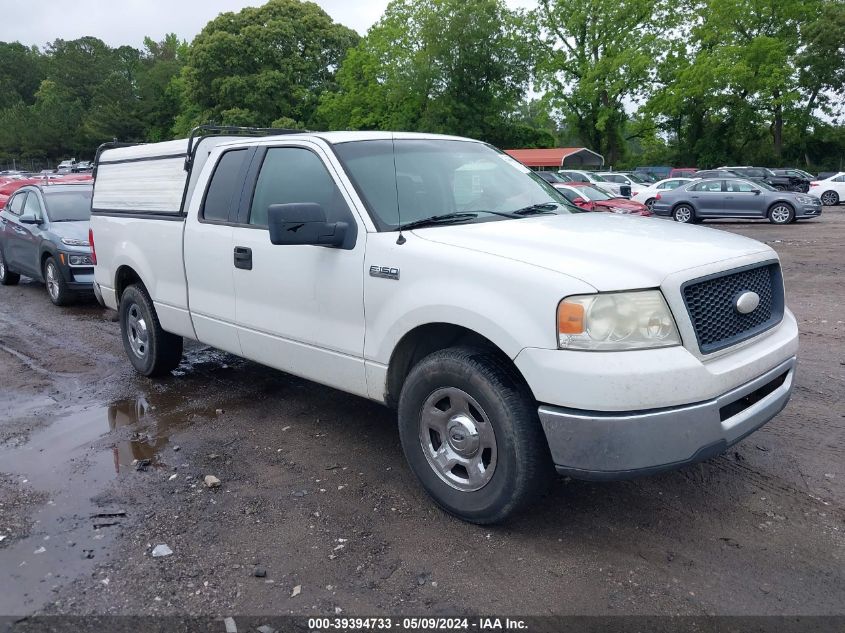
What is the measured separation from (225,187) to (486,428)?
110 inches

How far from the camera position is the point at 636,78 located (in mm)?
51094

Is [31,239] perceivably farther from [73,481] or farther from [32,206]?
[73,481]

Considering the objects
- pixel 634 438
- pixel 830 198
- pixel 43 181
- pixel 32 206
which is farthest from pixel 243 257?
pixel 830 198

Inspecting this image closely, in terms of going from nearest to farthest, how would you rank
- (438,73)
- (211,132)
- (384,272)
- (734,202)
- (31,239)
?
1. (384,272)
2. (211,132)
3. (31,239)
4. (734,202)
5. (438,73)

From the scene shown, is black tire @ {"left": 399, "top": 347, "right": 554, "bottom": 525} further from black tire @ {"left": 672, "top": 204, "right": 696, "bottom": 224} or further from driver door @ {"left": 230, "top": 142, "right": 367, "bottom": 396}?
black tire @ {"left": 672, "top": 204, "right": 696, "bottom": 224}

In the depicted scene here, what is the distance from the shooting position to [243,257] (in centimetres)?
486

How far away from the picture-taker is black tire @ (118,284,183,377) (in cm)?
615

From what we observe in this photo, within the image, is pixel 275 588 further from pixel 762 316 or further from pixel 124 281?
pixel 124 281

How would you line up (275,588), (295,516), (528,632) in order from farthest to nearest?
(295,516), (275,588), (528,632)

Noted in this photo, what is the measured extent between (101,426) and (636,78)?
2034 inches

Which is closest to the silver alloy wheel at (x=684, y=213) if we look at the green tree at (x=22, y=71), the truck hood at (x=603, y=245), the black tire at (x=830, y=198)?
the black tire at (x=830, y=198)

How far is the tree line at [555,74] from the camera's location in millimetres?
48031

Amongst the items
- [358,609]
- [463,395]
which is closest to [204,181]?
[463,395]

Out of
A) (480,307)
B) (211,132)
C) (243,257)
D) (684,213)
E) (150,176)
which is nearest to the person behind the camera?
(480,307)
